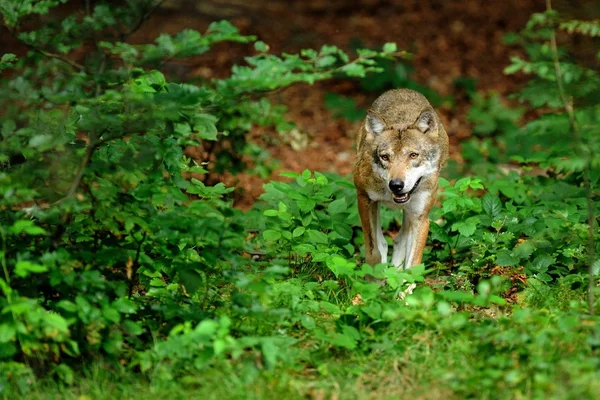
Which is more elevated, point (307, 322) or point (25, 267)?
point (25, 267)

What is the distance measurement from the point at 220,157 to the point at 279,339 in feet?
12.9

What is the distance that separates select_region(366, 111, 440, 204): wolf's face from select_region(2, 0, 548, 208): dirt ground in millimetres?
4609

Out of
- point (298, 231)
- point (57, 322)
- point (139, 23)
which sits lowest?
point (298, 231)

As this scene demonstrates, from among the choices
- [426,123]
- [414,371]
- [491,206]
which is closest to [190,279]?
[414,371]

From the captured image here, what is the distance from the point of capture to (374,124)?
7.92 metres

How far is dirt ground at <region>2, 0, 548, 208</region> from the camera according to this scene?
13.5 m

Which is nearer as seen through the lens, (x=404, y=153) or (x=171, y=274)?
(x=171, y=274)

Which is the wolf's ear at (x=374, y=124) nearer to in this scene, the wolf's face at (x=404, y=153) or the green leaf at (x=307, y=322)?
the wolf's face at (x=404, y=153)

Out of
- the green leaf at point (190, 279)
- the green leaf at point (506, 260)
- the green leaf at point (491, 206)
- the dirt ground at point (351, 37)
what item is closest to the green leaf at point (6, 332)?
the green leaf at point (190, 279)

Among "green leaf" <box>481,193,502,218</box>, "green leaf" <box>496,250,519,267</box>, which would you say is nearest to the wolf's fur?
"green leaf" <box>481,193,502,218</box>

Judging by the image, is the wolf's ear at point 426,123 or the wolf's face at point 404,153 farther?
the wolf's ear at point 426,123

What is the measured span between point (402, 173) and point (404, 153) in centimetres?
24

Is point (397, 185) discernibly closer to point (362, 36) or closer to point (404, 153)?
point (404, 153)

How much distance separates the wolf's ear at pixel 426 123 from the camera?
7.80 m
